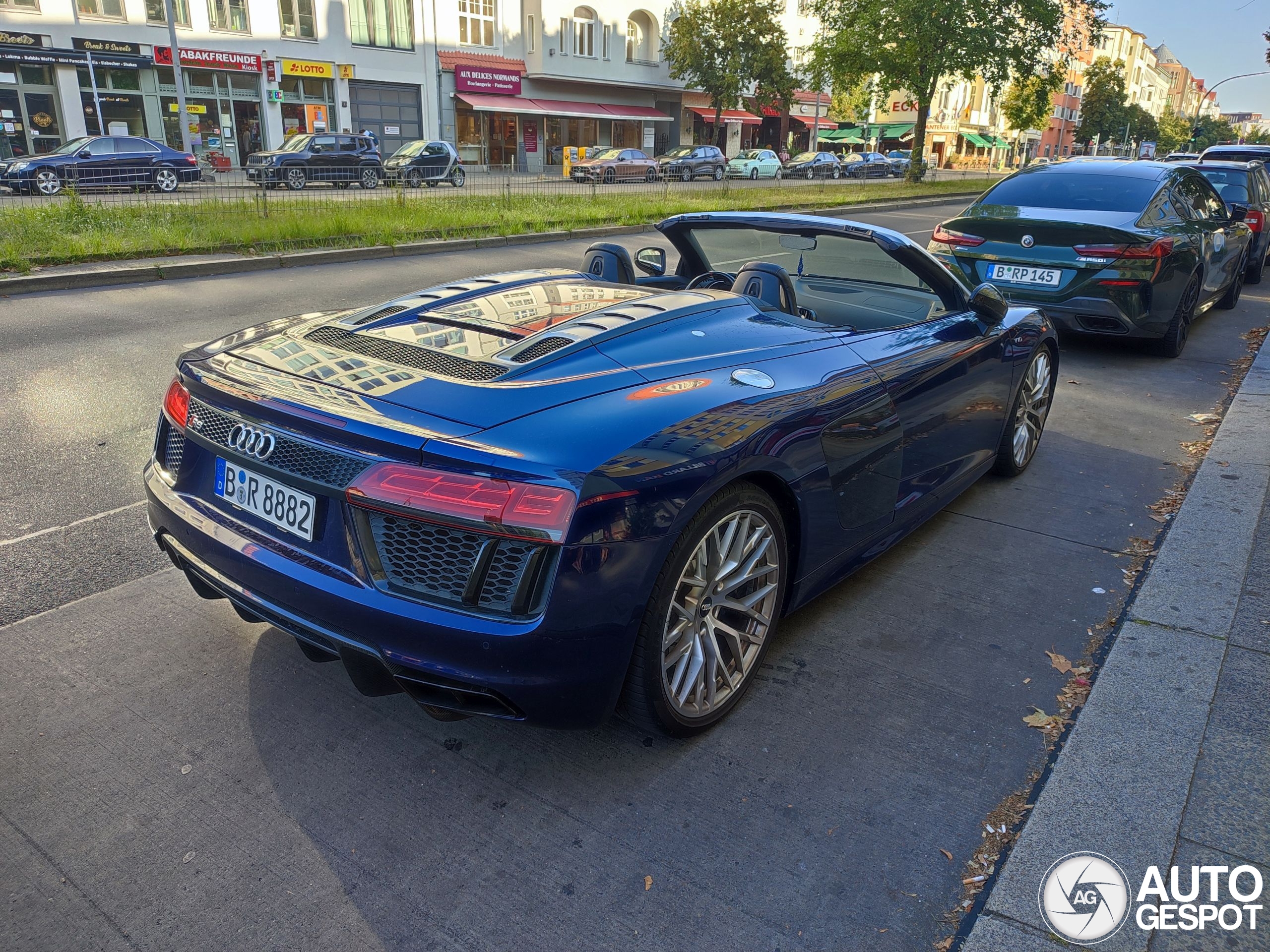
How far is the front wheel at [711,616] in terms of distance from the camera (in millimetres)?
2393

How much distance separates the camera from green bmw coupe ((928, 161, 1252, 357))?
23.0 feet

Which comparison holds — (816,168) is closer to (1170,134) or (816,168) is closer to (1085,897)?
(1085,897)

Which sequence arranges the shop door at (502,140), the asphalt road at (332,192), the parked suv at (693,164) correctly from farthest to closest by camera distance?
1. the shop door at (502,140)
2. the parked suv at (693,164)
3. the asphalt road at (332,192)

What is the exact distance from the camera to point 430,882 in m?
2.16

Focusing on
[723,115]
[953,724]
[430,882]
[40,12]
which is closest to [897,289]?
[953,724]

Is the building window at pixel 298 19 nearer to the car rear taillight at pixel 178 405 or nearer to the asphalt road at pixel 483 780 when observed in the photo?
the asphalt road at pixel 483 780

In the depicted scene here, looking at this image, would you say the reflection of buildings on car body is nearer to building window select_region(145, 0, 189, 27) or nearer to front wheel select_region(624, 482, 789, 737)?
building window select_region(145, 0, 189, 27)

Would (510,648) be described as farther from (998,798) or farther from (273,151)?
(273,151)

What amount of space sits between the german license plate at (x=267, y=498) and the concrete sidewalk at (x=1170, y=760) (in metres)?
1.83

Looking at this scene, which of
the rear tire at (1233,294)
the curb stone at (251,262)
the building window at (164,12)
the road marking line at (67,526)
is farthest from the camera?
the building window at (164,12)

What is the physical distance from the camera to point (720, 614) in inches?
107

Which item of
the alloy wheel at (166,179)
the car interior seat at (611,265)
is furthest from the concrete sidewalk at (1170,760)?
the alloy wheel at (166,179)

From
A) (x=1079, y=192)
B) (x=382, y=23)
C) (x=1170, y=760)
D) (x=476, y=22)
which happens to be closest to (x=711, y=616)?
(x=1170, y=760)

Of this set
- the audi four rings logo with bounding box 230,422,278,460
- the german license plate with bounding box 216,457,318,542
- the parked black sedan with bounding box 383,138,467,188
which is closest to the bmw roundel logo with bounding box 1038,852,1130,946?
the german license plate with bounding box 216,457,318,542
